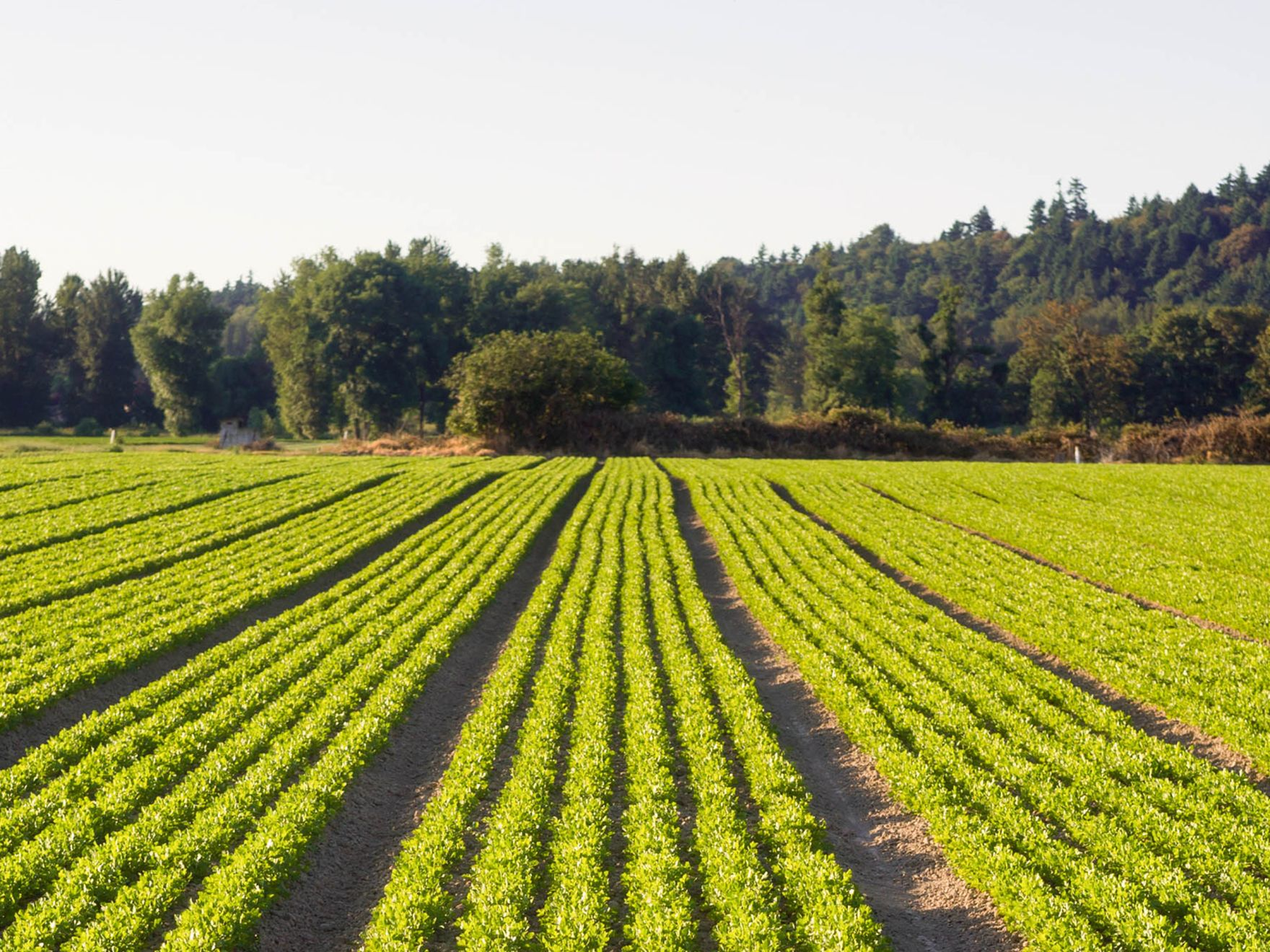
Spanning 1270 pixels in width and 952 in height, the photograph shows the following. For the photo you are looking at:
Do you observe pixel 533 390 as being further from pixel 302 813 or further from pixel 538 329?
pixel 302 813

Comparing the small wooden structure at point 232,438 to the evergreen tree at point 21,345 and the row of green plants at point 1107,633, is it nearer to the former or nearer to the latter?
the evergreen tree at point 21,345

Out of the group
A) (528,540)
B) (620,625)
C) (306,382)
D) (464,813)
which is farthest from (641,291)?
(464,813)

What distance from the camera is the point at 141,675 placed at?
14.5 meters

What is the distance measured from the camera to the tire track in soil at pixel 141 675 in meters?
11.8

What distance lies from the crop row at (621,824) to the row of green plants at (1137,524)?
10024 mm

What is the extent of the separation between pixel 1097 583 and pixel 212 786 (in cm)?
1839

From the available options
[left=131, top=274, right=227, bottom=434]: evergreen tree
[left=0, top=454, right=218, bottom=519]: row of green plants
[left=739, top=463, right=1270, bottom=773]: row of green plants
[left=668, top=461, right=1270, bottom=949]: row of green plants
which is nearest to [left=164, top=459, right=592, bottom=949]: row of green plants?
[left=668, top=461, right=1270, bottom=949]: row of green plants

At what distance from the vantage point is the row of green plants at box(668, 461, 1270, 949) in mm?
7426

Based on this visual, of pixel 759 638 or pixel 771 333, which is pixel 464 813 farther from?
pixel 771 333

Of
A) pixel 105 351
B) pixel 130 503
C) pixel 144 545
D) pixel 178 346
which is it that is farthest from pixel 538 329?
pixel 144 545

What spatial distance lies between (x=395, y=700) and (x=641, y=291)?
101432 mm

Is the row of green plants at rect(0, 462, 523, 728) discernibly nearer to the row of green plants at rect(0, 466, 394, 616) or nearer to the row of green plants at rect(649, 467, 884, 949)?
the row of green plants at rect(0, 466, 394, 616)

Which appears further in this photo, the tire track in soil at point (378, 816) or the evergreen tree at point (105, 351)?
the evergreen tree at point (105, 351)

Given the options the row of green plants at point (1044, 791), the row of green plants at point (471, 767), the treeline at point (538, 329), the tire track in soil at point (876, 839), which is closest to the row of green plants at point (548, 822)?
the row of green plants at point (471, 767)
